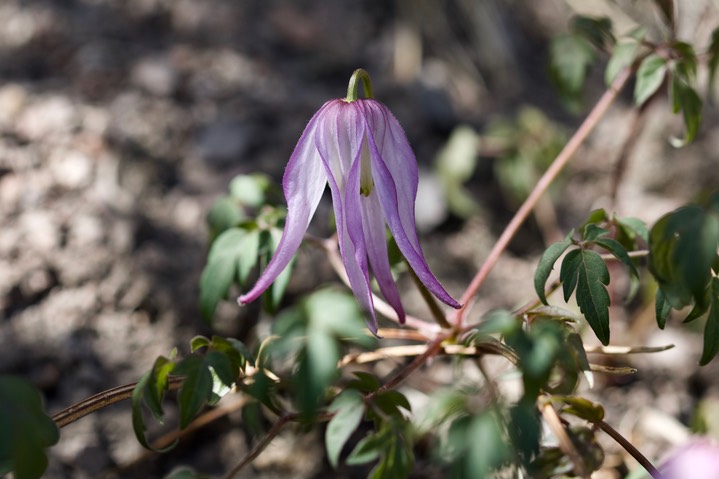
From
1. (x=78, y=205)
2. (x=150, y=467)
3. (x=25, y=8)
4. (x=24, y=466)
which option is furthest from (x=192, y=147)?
(x=24, y=466)

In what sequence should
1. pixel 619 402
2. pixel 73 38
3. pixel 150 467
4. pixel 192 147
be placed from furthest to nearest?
pixel 73 38
pixel 192 147
pixel 619 402
pixel 150 467

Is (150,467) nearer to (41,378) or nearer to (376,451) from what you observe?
(41,378)

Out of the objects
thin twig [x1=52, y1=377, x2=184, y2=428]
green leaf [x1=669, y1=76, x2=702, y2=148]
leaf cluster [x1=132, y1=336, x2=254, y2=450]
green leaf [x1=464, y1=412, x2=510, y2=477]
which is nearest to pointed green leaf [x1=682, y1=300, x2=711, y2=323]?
green leaf [x1=464, y1=412, x2=510, y2=477]

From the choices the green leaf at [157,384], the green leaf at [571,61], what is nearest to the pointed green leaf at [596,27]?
the green leaf at [571,61]

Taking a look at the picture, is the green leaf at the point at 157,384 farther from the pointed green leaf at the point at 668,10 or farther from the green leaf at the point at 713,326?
the pointed green leaf at the point at 668,10

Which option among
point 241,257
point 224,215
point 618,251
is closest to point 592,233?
point 618,251

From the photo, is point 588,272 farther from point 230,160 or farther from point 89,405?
point 230,160

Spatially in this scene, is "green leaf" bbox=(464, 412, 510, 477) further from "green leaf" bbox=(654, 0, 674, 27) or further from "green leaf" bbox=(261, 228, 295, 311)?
"green leaf" bbox=(654, 0, 674, 27)
